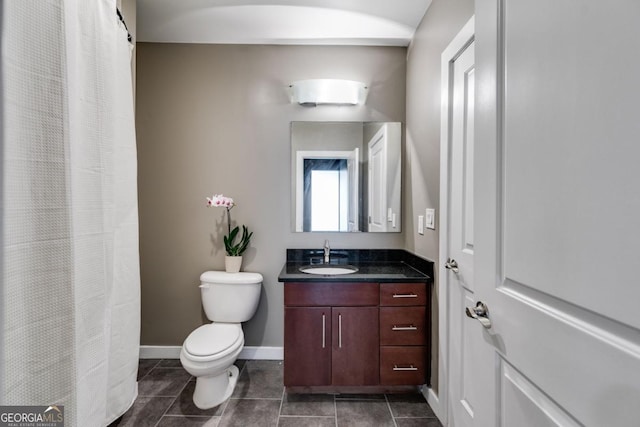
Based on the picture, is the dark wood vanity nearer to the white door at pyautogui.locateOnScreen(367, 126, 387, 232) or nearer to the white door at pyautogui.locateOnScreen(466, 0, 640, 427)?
the white door at pyautogui.locateOnScreen(367, 126, 387, 232)

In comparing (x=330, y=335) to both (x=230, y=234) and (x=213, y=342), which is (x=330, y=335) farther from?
(x=230, y=234)

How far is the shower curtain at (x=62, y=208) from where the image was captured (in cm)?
89

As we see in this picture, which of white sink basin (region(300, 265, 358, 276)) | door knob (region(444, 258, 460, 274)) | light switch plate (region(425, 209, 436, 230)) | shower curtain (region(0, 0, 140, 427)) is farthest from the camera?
white sink basin (region(300, 265, 358, 276))

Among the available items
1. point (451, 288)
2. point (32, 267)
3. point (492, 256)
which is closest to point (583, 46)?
point (492, 256)

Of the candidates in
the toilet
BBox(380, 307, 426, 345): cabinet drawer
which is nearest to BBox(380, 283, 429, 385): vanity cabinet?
BBox(380, 307, 426, 345): cabinet drawer

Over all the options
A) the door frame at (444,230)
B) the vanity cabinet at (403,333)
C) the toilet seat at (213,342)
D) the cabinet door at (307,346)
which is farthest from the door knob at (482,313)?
the toilet seat at (213,342)

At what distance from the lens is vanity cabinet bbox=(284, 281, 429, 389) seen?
199cm

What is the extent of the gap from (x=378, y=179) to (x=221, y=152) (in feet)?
4.24

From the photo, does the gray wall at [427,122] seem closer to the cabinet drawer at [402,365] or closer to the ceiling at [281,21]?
the cabinet drawer at [402,365]

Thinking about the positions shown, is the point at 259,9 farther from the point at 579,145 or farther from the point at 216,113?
the point at 579,145

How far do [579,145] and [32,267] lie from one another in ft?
4.75

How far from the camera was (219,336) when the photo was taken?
204 centimetres

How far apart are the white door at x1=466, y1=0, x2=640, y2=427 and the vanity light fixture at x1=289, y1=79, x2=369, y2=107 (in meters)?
1.51

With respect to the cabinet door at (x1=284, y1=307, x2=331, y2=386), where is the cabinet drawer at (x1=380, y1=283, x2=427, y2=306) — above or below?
above
